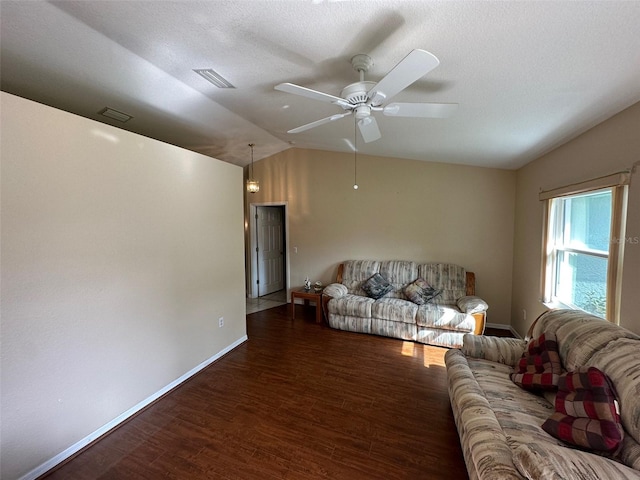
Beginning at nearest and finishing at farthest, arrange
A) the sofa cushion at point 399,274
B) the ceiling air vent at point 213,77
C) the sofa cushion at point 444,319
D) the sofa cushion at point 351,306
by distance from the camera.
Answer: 1. the ceiling air vent at point 213,77
2. the sofa cushion at point 444,319
3. the sofa cushion at point 351,306
4. the sofa cushion at point 399,274

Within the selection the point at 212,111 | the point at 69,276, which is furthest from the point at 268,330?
the point at 212,111

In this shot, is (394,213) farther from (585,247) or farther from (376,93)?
(376,93)

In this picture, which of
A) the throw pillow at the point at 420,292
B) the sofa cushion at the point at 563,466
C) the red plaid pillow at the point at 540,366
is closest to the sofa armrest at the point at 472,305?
the throw pillow at the point at 420,292

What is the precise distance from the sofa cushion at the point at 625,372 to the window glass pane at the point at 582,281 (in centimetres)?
88

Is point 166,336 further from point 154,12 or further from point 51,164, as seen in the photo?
point 154,12

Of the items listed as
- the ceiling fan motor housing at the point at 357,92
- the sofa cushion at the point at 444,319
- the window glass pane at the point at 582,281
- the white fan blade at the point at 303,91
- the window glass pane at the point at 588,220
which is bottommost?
the sofa cushion at the point at 444,319

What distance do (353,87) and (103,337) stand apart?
8.22 feet

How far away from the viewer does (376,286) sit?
14.0 ft

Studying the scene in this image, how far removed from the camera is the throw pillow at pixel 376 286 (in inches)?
166

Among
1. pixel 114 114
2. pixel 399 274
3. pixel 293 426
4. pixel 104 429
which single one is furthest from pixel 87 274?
pixel 399 274

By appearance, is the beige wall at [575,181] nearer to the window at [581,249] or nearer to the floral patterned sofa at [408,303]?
the window at [581,249]

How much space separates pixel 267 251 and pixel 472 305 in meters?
4.14

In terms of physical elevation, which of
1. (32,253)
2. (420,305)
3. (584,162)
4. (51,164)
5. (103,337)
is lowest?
(420,305)

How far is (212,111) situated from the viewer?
3074mm
